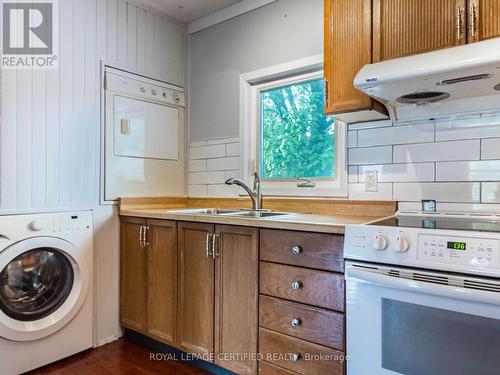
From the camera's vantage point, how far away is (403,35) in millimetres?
1547

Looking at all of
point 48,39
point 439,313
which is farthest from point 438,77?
point 48,39

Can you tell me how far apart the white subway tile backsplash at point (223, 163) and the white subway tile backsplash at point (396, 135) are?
0.96m

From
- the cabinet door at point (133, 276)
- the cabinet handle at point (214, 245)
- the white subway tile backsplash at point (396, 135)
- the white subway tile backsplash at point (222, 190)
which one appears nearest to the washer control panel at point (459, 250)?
the white subway tile backsplash at point (396, 135)

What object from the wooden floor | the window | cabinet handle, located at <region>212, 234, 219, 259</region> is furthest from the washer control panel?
A: the wooden floor

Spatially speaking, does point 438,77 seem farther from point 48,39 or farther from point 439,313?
point 48,39

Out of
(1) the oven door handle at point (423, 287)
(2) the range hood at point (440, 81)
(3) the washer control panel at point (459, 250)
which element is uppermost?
(2) the range hood at point (440, 81)

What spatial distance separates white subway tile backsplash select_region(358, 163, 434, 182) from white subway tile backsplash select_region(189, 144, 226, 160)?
1.14 metres

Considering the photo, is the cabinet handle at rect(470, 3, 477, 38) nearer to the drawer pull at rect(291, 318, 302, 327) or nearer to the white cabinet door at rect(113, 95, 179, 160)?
the drawer pull at rect(291, 318, 302, 327)

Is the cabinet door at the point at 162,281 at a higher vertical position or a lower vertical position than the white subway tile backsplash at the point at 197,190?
lower

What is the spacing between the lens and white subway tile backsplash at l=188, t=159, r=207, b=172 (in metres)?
2.85

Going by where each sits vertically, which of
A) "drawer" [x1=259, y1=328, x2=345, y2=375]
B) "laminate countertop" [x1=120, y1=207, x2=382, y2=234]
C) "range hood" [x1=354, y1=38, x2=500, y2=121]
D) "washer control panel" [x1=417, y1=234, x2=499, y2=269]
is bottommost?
"drawer" [x1=259, y1=328, x2=345, y2=375]

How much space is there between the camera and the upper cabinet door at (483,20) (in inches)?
52.6

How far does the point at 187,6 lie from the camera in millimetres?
2668

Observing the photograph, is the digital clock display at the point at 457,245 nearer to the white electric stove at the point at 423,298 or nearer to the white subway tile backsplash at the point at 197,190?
the white electric stove at the point at 423,298
